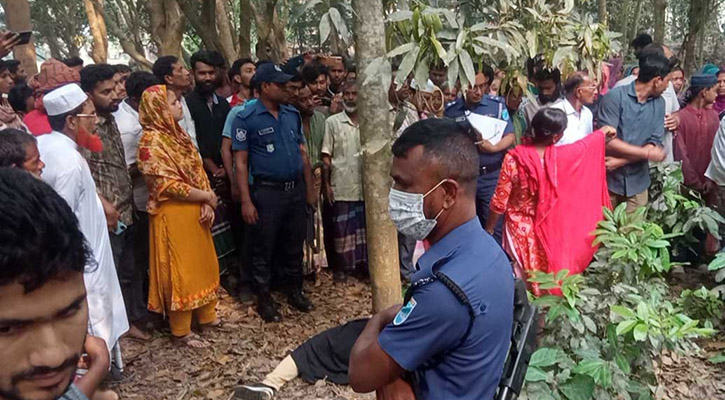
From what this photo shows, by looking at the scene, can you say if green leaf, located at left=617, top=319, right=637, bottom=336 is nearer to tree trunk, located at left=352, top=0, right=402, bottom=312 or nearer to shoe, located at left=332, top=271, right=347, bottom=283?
tree trunk, located at left=352, top=0, right=402, bottom=312

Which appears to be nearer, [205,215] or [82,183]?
[82,183]

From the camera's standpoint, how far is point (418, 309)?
1549mm

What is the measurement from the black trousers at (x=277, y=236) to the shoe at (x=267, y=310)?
6 centimetres

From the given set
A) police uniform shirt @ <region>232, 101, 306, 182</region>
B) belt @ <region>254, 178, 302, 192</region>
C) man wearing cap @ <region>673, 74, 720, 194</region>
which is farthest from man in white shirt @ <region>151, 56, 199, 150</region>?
man wearing cap @ <region>673, 74, 720, 194</region>

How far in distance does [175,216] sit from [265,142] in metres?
0.82

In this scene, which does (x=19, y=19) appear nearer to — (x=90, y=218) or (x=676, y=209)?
(x=90, y=218)

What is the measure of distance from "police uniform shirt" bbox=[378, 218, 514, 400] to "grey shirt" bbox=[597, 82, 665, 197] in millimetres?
3336

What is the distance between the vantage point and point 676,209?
4.71 m

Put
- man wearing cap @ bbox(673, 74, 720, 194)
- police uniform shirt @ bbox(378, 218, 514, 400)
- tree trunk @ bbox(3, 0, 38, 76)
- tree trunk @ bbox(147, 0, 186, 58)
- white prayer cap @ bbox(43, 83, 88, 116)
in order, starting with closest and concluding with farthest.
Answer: police uniform shirt @ bbox(378, 218, 514, 400) < white prayer cap @ bbox(43, 83, 88, 116) < man wearing cap @ bbox(673, 74, 720, 194) < tree trunk @ bbox(147, 0, 186, 58) < tree trunk @ bbox(3, 0, 38, 76)

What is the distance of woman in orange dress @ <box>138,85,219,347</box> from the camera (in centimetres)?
373

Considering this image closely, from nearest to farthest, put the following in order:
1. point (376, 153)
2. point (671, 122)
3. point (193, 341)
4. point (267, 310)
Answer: point (376, 153) → point (193, 341) → point (267, 310) → point (671, 122)

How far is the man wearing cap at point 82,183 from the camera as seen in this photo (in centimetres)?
293

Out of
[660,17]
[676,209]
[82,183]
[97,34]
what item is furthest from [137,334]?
[660,17]

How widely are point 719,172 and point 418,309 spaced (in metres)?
4.04
